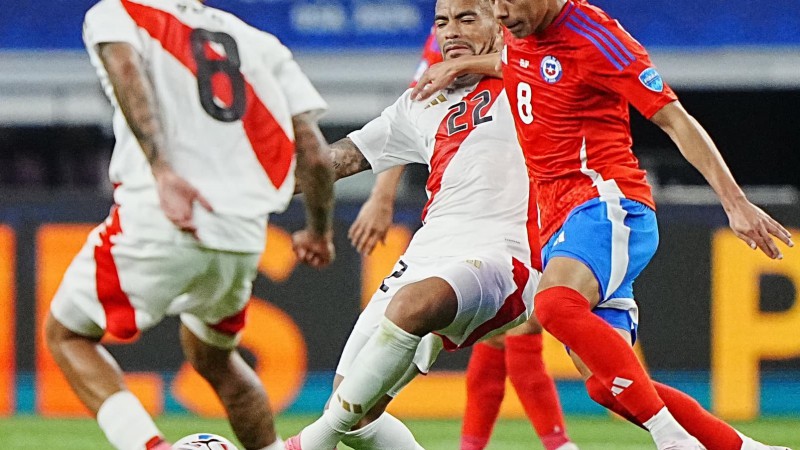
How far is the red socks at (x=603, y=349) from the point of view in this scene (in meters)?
4.43

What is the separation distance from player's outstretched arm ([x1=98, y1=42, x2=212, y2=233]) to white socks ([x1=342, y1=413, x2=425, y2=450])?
1.29 m

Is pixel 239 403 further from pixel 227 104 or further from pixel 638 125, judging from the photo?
pixel 638 125

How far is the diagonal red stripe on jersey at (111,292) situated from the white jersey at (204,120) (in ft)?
0.29

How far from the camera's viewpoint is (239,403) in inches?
191

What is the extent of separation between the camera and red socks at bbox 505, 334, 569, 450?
18.5ft

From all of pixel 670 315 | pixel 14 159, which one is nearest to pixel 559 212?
pixel 670 315

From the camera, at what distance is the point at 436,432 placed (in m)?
Answer: 7.88

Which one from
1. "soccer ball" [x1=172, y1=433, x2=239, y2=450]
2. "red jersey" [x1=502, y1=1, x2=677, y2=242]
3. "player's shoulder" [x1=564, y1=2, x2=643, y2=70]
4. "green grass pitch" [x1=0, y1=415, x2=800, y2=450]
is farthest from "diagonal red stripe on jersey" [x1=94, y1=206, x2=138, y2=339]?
"green grass pitch" [x1=0, y1=415, x2=800, y2=450]

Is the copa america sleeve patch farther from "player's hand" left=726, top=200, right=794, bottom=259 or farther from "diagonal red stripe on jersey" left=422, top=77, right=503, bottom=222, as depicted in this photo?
"diagonal red stripe on jersey" left=422, top=77, right=503, bottom=222

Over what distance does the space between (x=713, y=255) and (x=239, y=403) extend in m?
4.62

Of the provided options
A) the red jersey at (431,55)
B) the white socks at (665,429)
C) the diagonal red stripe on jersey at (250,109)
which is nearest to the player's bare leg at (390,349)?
the diagonal red stripe on jersey at (250,109)

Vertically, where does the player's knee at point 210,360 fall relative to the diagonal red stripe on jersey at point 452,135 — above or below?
below

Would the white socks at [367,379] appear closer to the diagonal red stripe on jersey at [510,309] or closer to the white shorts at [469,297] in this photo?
the white shorts at [469,297]

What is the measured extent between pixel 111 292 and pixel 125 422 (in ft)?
1.31
